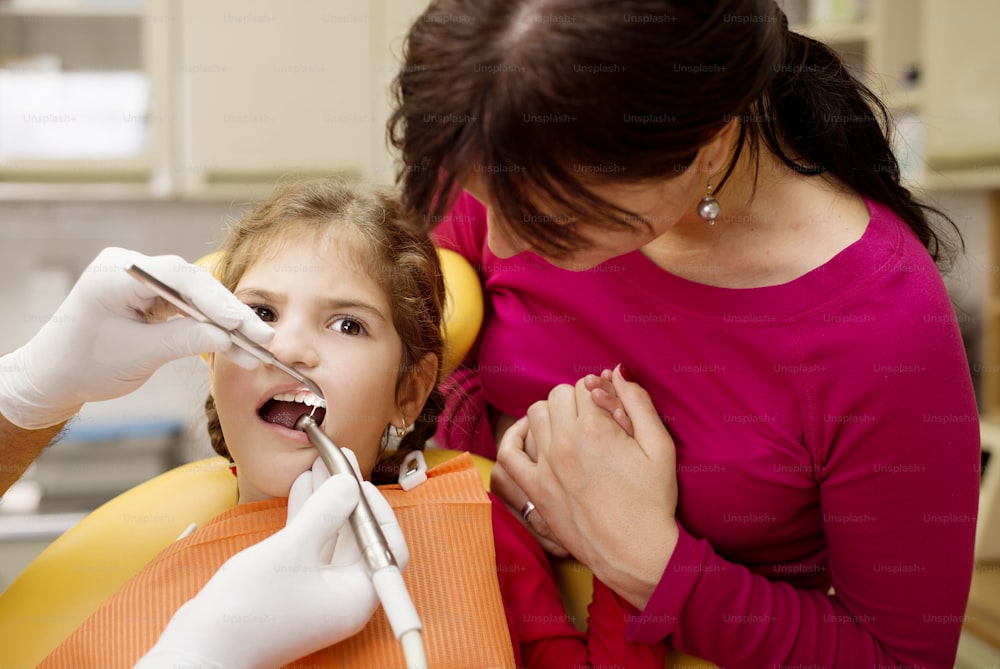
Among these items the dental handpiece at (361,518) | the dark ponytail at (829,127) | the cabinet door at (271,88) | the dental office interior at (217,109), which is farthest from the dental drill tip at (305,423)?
the cabinet door at (271,88)

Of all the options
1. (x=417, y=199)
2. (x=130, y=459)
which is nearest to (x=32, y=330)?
(x=130, y=459)

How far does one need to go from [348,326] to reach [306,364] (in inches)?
3.8

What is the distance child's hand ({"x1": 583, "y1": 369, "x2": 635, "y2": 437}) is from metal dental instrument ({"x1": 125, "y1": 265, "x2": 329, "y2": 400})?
34cm

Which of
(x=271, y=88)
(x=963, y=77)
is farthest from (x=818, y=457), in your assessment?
(x=271, y=88)

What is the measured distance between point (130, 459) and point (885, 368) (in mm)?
2443

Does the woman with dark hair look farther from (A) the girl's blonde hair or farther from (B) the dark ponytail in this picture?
(A) the girl's blonde hair

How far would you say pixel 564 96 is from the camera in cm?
79

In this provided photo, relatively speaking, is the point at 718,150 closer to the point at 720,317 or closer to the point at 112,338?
the point at 720,317

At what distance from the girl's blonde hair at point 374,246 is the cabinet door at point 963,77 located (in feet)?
6.53

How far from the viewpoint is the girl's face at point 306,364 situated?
107 cm

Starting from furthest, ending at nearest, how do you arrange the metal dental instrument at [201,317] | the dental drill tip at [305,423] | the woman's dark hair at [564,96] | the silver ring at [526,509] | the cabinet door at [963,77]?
the cabinet door at [963,77], the silver ring at [526,509], the dental drill tip at [305,423], the metal dental instrument at [201,317], the woman's dark hair at [564,96]

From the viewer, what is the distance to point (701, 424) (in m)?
1.12

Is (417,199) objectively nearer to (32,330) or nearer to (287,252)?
(287,252)

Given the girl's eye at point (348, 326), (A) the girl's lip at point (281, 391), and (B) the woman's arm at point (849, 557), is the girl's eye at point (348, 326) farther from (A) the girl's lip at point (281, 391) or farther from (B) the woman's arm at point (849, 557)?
(B) the woman's arm at point (849, 557)
